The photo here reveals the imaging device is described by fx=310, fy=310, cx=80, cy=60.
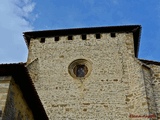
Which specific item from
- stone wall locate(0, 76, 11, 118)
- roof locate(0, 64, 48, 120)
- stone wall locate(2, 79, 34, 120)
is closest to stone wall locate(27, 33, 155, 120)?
roof locate(0, 64, 48, 120)

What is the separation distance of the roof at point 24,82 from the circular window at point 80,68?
6.07 meters

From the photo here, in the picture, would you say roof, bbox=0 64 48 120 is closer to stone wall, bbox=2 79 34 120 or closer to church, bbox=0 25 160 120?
stone wall, bbox=2 79 34 120

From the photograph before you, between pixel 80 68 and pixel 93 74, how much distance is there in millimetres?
965

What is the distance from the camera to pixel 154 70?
15344 millimetres

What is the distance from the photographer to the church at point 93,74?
562 inches

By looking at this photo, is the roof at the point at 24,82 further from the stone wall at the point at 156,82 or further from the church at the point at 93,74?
the stone wall at the point at 156,82

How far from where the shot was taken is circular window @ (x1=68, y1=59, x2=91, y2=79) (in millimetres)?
15836

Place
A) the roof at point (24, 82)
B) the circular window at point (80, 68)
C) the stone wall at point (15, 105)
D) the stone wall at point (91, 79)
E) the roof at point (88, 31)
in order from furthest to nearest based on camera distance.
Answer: the roof at point (88, 31) < the circular window at point (80, 68) < the stone wall at point (91, 79) < the roof at point (24, 82) < the stone wall at point (15, 105)

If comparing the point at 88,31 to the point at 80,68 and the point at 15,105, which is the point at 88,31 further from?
the point at 15,105

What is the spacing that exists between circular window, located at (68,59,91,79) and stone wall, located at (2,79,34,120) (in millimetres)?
6789

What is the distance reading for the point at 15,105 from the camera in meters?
8.12

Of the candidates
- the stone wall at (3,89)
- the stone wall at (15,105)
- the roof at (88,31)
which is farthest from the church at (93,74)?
the stone wall at (3,89)

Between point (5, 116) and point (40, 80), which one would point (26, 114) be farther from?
point (40, 80)

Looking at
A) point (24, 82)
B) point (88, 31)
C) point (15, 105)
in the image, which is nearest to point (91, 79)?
point (88, 31)
